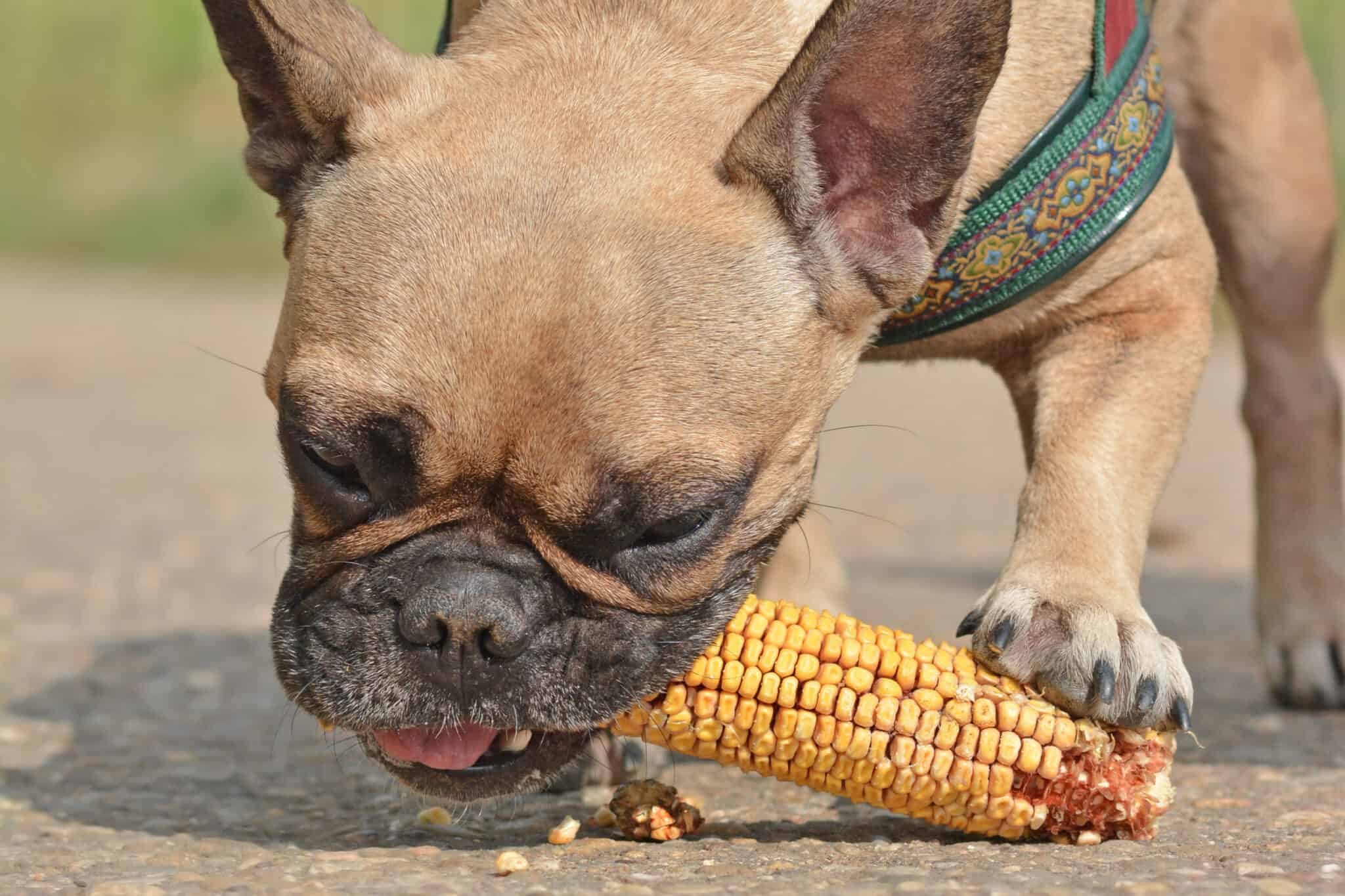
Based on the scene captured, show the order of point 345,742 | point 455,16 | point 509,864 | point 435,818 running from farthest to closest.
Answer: point 345,742 → point 455,16 → point 435,818 → point 509,864

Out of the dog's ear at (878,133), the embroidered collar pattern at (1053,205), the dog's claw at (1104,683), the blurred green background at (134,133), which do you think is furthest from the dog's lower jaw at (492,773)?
the blurred green background at (134,133)

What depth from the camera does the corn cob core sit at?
10.3 ft

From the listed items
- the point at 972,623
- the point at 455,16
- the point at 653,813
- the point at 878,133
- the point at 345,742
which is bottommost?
the point at 653,813

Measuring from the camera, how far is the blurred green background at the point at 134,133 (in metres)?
17.8

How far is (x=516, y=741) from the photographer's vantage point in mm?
3312

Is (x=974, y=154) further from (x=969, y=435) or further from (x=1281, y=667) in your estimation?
(x=969, y=435)

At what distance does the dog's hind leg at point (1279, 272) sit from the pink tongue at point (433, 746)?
2754 millimetres

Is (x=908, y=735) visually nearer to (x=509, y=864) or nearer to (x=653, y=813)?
(x=653, y=813)

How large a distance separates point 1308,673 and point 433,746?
112 inches

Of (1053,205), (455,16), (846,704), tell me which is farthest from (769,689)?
(455,16)

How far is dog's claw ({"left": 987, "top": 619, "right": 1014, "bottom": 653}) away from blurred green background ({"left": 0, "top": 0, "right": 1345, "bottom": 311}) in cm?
1364

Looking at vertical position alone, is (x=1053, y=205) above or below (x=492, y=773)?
above

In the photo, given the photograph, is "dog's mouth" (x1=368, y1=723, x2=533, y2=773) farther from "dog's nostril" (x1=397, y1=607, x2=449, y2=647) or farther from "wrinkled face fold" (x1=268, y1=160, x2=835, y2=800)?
"dog's nostril" (x1=397, y1=607, x2=449, y2=647)

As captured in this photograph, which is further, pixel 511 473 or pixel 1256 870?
pixel 511 473
